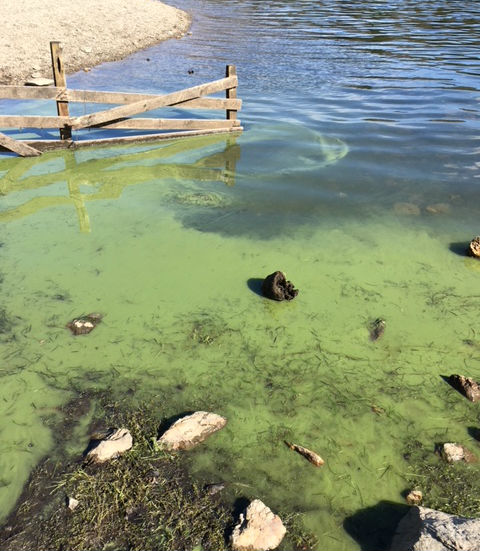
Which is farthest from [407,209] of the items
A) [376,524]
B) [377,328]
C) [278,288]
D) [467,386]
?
[376,524]

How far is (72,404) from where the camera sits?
15.3 feet

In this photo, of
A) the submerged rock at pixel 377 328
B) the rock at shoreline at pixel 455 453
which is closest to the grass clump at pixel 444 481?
the rock at shoreline at pixel 455 453

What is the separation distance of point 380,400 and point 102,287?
367 centimetres

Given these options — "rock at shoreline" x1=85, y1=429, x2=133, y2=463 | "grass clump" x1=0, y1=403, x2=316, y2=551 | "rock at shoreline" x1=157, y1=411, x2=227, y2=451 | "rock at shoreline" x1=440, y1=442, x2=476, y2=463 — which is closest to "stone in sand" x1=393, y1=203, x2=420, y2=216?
"rock at shoreline" x1=440, y1=442, x2=476, y2=463

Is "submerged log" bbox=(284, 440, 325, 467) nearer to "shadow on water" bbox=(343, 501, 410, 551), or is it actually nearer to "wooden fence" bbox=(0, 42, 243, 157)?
"shadow on water" bbox=(343, 501, 410, 551)

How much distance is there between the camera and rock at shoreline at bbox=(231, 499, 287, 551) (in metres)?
3.44

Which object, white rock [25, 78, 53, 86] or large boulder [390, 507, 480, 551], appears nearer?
large boulder [390, 507, 480, 551]

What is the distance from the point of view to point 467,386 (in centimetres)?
484

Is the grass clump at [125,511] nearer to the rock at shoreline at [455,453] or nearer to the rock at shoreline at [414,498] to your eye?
the rock at shoreline at [414,498]

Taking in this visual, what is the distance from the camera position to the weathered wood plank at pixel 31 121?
9.77 metres

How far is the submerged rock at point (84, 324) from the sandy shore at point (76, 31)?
1288 centimetres

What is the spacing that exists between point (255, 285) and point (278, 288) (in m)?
0.48

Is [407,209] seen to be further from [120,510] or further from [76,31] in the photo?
[76,31]

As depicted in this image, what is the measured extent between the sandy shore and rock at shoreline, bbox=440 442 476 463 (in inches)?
637
